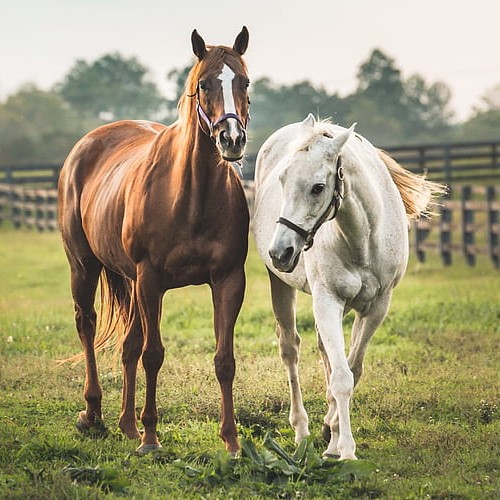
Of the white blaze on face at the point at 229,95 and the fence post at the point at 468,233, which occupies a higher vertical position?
the white blaze on face at the point at 229,95

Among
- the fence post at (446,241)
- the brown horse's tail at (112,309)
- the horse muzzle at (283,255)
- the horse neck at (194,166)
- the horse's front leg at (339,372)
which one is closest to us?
the horse muzzle at (283,255)

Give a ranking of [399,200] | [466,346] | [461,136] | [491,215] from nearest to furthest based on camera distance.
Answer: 1. [399,200]
2. [466,346]
3. [491,215]
4. [461,136]

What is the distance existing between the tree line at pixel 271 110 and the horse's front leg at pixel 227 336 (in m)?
28.3

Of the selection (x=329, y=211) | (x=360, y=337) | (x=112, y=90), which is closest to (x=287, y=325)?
(x=360, y=337)

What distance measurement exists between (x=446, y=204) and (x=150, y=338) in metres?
10.8

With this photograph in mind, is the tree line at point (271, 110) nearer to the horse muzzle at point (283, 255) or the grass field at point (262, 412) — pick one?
the grass field at point (262, 412)

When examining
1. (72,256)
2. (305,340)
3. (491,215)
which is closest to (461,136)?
(491,215)

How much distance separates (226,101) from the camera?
5430mm

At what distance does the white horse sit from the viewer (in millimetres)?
5176

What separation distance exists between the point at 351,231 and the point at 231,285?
75cm

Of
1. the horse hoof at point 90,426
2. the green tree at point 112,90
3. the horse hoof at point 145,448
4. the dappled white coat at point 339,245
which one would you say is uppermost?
the green tree at point 112,90

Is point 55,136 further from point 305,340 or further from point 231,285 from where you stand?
point 231,285

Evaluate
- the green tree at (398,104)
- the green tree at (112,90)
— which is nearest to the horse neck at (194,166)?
the green tree at (398,104)

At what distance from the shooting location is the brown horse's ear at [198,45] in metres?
5.68
